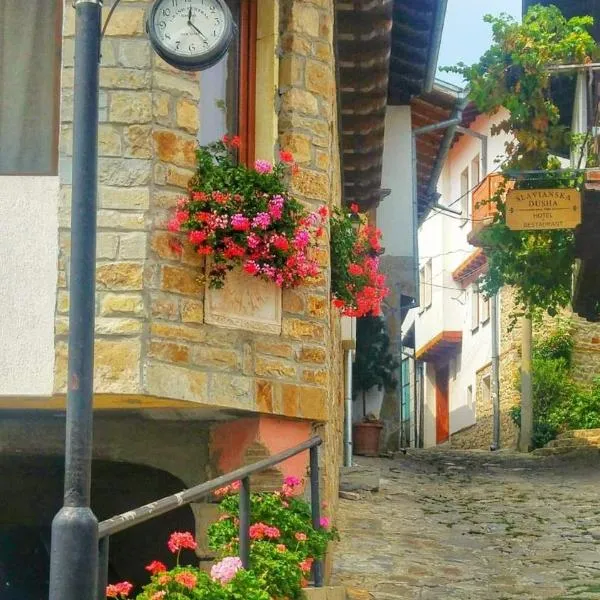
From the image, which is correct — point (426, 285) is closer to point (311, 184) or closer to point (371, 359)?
point (371, 359)

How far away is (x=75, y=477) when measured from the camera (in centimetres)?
456

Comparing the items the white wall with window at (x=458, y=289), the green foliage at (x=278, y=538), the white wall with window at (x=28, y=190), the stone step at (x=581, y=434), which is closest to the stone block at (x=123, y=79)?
the white wall with window at (x=28, y=190)

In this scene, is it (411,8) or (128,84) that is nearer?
(128,84)

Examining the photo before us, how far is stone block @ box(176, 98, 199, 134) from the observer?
7938 mm

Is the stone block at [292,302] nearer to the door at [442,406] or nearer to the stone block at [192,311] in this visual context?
the stone block at [192,311]

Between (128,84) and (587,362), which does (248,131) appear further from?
(587,362)

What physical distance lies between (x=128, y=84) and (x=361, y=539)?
453 centimetres

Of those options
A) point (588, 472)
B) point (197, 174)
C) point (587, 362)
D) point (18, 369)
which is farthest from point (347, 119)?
point (587, 362)

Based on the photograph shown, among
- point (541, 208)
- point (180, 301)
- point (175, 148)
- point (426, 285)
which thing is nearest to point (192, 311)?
point (180, 301)

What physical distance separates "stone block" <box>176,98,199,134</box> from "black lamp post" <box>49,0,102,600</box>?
9.71 ft

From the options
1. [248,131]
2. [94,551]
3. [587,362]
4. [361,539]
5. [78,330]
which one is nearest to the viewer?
[94,551]

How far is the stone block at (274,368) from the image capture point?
814 centimetres

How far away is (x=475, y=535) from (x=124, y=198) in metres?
5.15

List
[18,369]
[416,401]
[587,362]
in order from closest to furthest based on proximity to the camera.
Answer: [18,369], [587,362], [416,401]
